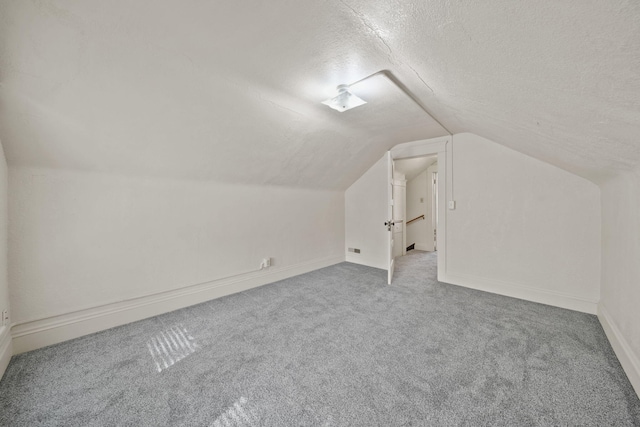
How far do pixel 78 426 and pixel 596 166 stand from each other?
12.6 ft

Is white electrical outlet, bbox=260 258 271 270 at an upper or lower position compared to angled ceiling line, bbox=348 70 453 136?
lower

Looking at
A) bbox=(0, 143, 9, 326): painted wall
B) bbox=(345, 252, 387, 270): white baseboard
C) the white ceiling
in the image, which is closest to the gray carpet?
bbox=(0, 143, 9, 326): painted wall

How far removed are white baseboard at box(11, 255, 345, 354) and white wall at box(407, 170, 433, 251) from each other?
437cm

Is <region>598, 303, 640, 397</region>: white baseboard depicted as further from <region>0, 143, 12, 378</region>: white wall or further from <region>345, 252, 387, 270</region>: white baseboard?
<region>0, 143, 12, 378</region>: white wall

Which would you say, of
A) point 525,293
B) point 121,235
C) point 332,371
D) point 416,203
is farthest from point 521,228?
point 121,235

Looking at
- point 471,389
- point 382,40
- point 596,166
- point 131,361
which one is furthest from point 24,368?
point 596,166

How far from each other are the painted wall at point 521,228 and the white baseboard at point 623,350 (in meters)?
0.50

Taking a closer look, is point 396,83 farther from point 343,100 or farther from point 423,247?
point 423,247

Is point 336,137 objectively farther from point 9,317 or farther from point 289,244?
point 9,317

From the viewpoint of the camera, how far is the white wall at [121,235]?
1.96 meters

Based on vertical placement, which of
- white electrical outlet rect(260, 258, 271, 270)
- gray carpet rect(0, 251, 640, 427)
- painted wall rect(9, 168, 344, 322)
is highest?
painted wall rect(9, 168, 344, 322)

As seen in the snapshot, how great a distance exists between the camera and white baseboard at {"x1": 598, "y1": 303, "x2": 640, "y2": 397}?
4.81 feet

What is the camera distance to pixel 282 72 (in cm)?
176

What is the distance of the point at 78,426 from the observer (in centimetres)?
126
